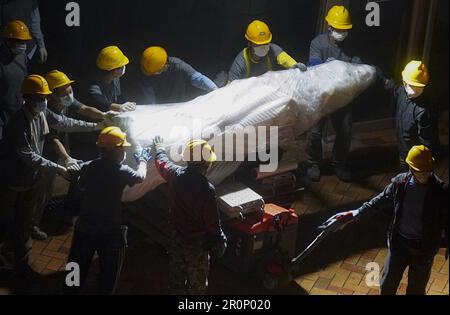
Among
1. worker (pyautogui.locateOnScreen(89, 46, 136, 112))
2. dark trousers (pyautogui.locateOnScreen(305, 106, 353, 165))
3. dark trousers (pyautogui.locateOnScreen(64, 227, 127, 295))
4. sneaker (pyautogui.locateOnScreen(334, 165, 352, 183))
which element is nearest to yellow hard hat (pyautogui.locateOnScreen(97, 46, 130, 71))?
worker (pyautogui.locateOnScreen(89, 46, 136, 112))

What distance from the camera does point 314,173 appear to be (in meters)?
8.82

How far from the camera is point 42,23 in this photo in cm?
852

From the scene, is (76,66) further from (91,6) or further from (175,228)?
(175,228)

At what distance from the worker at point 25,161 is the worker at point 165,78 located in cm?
110

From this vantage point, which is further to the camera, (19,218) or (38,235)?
(38,235)

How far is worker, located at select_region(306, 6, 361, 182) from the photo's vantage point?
27.8 feet

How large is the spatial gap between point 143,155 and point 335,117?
296 centimetres

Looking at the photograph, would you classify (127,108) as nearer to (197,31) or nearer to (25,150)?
(25,150)

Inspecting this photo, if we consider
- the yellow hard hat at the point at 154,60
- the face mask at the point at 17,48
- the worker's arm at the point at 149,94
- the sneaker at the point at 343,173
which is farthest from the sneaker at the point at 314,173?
the face mask at the point at 17,48

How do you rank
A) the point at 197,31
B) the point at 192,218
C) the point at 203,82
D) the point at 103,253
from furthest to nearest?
the point at 197,31
the point at 203,82
the point at 103,253
the point at 192,218

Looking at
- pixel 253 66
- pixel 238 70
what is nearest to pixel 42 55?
pixel 238 70
